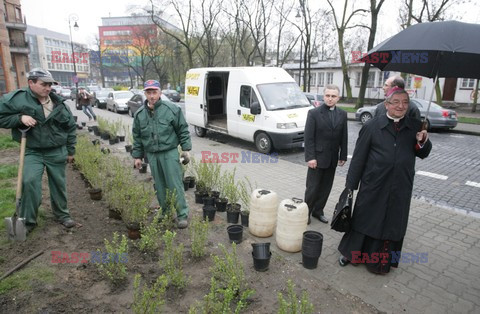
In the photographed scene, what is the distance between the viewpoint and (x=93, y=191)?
551 cm

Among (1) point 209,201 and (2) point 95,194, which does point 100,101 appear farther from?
(1) point 209,201

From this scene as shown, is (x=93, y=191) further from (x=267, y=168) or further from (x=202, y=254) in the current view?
(x=267, y=168)

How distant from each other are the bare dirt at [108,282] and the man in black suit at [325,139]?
1.42 m

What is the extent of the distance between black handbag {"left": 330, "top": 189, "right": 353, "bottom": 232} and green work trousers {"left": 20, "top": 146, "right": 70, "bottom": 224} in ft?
12.0

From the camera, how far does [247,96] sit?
10.0m

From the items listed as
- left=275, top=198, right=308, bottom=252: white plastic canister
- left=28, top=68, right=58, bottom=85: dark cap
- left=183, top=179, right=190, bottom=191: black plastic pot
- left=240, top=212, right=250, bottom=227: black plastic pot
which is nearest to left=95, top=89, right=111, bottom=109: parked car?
left=183, top=179, right=190, bottom=191: black plastic pot

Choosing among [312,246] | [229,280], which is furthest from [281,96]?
[229,280]

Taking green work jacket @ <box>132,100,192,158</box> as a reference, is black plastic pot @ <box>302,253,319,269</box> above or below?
below

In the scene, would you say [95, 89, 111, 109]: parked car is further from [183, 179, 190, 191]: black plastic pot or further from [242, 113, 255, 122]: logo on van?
[183, 179, 190, 191]: black plastic pot

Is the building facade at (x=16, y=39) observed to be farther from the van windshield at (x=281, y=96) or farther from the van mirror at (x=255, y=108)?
the van windshield at (x=281, y=96)

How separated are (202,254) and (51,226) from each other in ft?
7.71

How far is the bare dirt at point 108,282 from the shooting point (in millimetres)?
2939

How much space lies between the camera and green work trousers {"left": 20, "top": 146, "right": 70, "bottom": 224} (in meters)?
3.88

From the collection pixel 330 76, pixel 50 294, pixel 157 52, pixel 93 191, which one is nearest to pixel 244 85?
pixel 93 191
